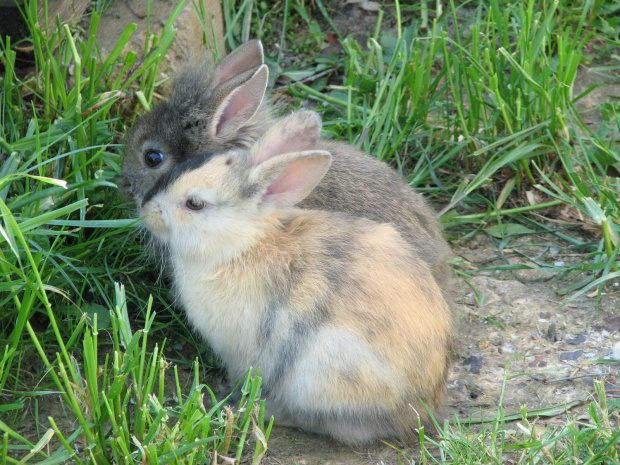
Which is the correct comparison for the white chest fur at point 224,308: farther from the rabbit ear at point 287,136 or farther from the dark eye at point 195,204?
the rabbit ear at point 287,136

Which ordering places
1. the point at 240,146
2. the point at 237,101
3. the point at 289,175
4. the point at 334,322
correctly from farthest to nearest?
the point at 240,146
the point at 237,101
the point at 289,175
the point at 334,322


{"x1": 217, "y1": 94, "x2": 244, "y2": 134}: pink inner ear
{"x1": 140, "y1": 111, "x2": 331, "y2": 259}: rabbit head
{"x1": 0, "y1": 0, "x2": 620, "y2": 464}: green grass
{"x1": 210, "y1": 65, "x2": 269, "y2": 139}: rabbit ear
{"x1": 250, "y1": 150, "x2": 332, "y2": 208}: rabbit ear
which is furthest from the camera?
{"x1": 217, "y1": 94, "x2": 244, "y2": 134}: pink inner ear

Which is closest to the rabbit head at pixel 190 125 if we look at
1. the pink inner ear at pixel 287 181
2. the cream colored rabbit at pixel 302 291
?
the cream colored rabbit at pixel 302 291

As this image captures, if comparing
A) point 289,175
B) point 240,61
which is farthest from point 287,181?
point 240,61

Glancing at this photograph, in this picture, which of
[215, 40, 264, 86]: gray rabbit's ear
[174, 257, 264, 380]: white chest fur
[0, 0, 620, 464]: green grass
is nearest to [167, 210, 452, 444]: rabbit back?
[174, 257, 264, 380]: white chest fur

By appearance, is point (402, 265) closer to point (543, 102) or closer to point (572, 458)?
point (572, 458)

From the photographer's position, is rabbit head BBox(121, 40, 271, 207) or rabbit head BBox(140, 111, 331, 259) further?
rabbit head BBox(121, 40, 271, 207)

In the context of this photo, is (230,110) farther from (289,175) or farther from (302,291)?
(302,291)

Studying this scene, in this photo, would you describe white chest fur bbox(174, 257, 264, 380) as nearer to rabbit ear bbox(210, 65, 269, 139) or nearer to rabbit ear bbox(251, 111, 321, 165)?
rabbit ear bbox(251, 111, 321, 165)
